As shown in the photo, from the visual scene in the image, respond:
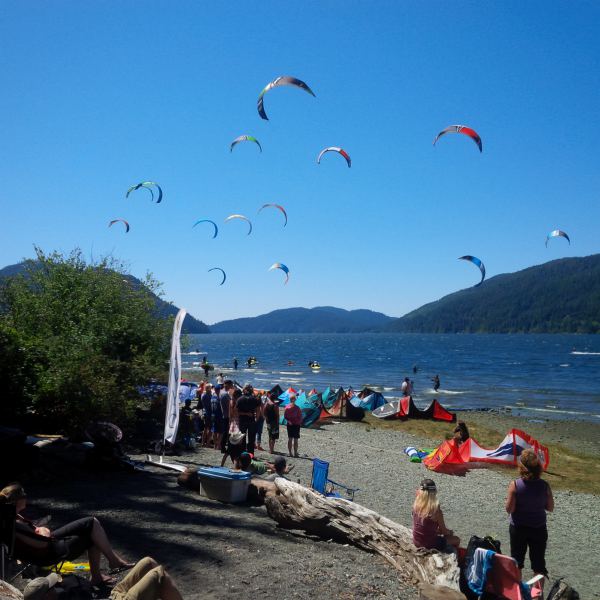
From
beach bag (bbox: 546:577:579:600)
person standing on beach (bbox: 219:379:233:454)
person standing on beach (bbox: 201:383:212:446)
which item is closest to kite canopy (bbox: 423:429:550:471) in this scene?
person standing on beach (bbox: 219:379:233:454)

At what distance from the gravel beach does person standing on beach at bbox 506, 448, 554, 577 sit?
1370 millimetres

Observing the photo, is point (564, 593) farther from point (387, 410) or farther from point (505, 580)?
point (387, 410)

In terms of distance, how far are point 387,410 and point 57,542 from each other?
2219 centimetres

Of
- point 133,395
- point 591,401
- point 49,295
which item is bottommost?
point 591,401

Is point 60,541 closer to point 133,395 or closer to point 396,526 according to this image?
point 396,526

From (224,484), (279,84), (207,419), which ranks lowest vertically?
(224,484)

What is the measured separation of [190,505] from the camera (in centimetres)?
781

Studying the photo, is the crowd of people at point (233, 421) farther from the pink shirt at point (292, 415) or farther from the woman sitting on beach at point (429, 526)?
the woman sitting on beach at point (429, 526)

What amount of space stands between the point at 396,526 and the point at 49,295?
12261 millimetres

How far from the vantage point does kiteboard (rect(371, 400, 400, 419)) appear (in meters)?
25.8

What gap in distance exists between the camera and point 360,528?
6.54m

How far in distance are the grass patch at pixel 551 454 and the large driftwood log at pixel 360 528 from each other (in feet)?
27.8

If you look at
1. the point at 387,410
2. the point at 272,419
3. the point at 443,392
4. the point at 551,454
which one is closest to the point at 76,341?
the point at 272,419

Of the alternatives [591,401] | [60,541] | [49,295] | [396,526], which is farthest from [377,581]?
[591,401]
